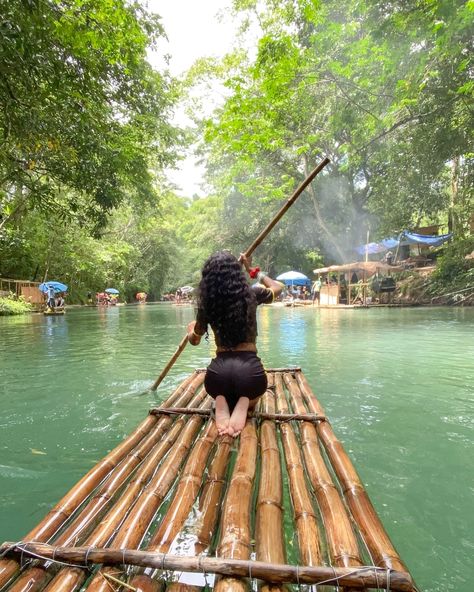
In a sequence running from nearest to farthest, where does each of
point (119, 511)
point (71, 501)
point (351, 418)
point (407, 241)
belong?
1. point (119, 511)
2. point (71, 501)
3. point (351, 418)
4. point (407, 241)

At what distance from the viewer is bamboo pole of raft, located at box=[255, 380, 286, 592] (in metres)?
1.36

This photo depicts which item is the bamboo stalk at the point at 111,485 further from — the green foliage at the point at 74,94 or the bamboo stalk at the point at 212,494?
the green foliage at the point at 74,94

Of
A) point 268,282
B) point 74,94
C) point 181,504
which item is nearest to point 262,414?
point 268,282

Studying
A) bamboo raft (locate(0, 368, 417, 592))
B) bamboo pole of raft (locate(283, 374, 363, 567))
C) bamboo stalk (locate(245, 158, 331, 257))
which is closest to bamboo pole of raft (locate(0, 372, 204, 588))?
bamboo raft (locate(0, 368, 417, 592))

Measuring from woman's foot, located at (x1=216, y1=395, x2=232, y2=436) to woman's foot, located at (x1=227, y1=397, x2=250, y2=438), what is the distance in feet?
0.11

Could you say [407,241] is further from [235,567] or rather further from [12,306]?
[235,567]

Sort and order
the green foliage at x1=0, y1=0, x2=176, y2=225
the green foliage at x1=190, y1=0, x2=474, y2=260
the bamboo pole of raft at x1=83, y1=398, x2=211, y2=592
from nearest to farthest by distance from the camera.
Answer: the bamboo pole of raft at x1=83, y1=398, x2=211, y2=592
the green foliage at x1=0, y1=0, x2=176, y2=225
the green foliage at x1=190, y1=0, x2=474, y2=260

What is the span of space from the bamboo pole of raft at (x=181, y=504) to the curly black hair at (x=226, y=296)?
68cm

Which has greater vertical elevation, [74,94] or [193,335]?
[74,94]

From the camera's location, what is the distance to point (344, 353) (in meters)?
6.43

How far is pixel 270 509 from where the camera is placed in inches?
63.7

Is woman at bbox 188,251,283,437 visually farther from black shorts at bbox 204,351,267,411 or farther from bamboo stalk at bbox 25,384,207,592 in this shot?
bamboo stalk at bbox 25,384,207,592

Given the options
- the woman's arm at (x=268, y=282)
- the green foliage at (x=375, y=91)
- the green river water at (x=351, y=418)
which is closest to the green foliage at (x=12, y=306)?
the green river water at (x=351, y=418)

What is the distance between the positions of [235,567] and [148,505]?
574 millimetres
